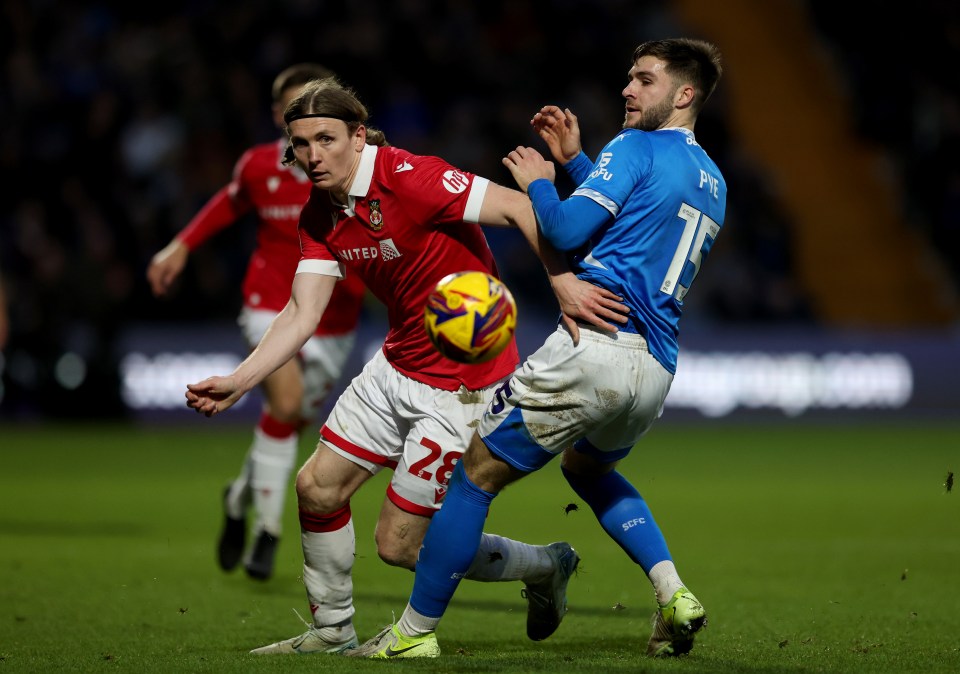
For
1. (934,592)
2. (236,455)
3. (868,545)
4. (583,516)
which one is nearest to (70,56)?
(236,455)

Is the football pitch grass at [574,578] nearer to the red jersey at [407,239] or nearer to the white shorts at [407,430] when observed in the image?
the white shorts at [407,430]

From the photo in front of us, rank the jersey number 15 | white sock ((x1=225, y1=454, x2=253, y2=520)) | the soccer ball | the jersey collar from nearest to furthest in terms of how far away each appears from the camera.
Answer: the soccer ball → the jersey number 15 → the jersey collar → white sock ((x1=225, y1=454, x2=253, y2=520))

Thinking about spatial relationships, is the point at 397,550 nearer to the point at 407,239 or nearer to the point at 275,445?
the point at 407,239

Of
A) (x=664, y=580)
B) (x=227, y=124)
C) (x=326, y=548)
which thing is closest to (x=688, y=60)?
(x=664, y=580)

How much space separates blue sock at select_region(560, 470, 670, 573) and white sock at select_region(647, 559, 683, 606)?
0.03 metres

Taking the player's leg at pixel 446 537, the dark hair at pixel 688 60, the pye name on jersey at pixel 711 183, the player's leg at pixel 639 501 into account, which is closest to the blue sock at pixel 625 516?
the player's leg at pixel 639 501

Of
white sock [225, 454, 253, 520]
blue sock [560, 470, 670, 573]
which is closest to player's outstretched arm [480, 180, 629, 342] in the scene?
blue sock [560, 470, 670, 573]

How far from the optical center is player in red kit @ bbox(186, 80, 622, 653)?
537 centimetres

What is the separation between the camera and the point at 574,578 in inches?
295

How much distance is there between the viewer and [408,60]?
59.8ft

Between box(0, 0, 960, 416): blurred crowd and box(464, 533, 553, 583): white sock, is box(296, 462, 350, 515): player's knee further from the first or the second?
box(0, 0, 960, 416): blurred crowd

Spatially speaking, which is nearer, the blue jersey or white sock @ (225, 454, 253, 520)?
the blue jersey

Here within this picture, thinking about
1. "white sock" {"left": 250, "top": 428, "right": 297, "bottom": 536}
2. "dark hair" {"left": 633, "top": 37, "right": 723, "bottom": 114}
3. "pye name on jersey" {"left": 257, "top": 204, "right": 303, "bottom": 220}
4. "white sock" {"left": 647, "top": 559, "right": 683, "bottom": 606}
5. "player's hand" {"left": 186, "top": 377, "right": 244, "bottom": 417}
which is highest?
"dark hair" {"left": 633, "top": 37, "right": 723, "bottom": 114}

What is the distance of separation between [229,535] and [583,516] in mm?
3071
